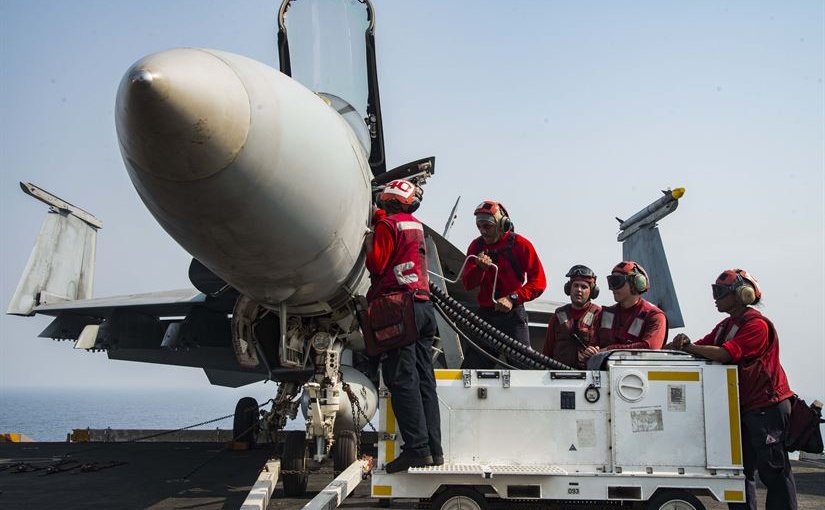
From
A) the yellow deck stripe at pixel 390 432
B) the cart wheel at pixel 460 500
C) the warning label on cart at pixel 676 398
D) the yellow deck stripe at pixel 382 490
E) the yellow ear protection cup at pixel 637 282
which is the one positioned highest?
the yellow ear protection cup at pixel 637 282

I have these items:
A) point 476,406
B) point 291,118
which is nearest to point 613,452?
point 476,406

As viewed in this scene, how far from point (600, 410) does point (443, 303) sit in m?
1.54

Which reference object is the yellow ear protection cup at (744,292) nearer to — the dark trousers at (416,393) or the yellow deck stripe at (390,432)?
the dark trousers at (416,393)

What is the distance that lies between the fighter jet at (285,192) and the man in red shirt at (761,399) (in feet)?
5.96

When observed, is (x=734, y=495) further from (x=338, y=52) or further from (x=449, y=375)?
(x=338, y=52)

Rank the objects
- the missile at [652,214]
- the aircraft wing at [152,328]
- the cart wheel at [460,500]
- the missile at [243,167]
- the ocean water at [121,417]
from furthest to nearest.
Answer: the ocean water at [121,417], the aircraft wing at [152,328], the missile at [652,214], the cart wheel at [460,500], the missile at [243,167]

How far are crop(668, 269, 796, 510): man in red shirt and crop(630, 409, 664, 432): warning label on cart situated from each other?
1.50 ft

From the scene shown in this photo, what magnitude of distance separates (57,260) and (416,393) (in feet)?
30.4

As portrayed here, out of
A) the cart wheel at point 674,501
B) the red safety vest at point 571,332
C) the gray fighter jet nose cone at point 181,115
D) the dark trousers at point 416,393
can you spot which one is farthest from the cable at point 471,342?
the gray fighter jet nose cone at point 181,115

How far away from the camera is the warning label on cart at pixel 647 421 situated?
12.9 ft

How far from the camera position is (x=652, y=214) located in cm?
918

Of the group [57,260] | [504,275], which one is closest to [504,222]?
[504,275]

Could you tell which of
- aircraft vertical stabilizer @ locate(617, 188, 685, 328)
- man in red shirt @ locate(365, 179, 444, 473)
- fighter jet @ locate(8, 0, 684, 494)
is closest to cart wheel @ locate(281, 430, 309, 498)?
fighter jet @ locate(8, 0, 684, 494)

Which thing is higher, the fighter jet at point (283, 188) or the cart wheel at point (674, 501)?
the fighter jet at point (283, 188)
